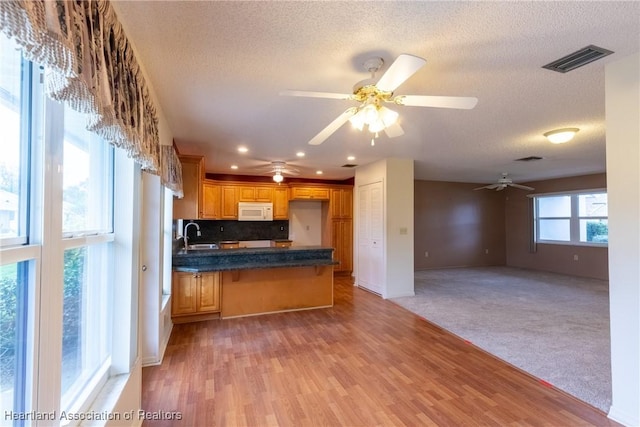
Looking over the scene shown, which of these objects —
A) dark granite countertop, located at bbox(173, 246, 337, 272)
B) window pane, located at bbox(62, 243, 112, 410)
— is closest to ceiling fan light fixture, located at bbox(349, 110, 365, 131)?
window pane, located at bbox(62, 243, 112, 410)

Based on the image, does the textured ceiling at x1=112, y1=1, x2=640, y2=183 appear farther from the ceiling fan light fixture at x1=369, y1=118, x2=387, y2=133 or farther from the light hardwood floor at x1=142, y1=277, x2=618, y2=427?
the light hardwood floor at x1=142, y1=277, x2=618, y2=427

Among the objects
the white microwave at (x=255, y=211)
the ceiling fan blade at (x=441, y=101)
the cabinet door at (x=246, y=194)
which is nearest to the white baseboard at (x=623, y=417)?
the ceiling fan blade at (x=441, y=101)

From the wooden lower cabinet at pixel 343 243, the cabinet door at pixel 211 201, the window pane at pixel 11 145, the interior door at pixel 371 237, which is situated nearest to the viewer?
the window pane at pixel 11 145

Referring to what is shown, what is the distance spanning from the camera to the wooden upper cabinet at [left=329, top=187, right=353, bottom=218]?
7043mm

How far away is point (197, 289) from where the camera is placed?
3.84 metres

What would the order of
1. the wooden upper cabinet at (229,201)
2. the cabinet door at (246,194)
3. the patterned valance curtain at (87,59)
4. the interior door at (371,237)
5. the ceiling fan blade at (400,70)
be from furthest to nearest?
the cabinet door at (246,194)
the wooden upper cabinet at (229,201)
the interior door at (371,237)
the ceiling fan blade at (400,70)
the patterned valance curtain at (87,59)

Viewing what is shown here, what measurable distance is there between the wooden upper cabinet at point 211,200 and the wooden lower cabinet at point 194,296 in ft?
7.92

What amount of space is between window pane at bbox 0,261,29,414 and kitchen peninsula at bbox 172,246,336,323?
2798 millimetres

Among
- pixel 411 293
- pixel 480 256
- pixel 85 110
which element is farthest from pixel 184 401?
pixel 480 256

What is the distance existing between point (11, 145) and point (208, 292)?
327 cm

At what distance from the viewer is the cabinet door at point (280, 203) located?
688 cm

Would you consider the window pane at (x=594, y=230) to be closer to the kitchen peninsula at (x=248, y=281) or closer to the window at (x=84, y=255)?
the kitchen peninsula at (x=248, y=281)

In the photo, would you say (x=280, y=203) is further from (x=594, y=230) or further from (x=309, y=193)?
(x=594, y=230)

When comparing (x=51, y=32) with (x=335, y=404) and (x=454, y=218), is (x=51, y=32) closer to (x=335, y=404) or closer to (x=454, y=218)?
(x=335, y=404)
